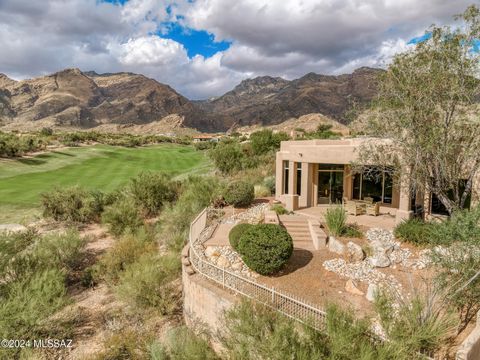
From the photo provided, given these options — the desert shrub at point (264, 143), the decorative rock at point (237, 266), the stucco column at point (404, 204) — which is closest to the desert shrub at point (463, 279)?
the stucco column at point (404, 204)

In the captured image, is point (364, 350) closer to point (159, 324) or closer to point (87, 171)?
point (159, 324)

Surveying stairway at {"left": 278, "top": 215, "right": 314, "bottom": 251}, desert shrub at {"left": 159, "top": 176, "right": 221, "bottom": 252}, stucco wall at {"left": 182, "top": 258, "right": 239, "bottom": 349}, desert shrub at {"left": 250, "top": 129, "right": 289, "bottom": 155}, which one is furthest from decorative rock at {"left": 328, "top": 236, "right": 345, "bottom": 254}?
desert shrub at {"left": 250, "top": 129, "right": 289, "bottom": 155}

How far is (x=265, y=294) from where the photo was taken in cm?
860

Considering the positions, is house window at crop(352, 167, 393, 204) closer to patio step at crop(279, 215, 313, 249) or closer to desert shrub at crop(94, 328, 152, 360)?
patio step at crop(279, 215, 313, 249)

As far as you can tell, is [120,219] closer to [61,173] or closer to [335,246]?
[335,246]

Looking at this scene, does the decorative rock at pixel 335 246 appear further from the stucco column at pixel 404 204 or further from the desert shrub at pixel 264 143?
the desert shrub at pixel 264 143

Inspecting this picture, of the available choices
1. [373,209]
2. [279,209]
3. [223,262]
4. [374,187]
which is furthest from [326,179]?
[223,262]

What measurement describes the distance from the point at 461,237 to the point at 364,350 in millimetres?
6046

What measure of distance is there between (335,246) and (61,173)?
32878mm

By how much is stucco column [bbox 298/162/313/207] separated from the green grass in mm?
18608

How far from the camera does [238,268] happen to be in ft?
35.9

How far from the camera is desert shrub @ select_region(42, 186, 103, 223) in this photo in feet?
67.8

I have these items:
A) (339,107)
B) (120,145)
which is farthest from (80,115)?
(339,107)

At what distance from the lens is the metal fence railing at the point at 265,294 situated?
721 centimetres
